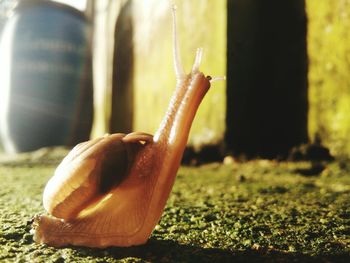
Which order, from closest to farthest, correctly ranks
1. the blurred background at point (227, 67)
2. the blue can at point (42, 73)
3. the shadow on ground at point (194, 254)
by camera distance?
the shadow on ground at point (194, 254) → the blurred background at point (227, 67) → the blue can at point (42, 73)

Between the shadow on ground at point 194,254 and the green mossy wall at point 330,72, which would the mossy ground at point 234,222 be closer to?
the shadow on ground at point 194,254

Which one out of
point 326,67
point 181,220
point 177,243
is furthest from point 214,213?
point 326,67

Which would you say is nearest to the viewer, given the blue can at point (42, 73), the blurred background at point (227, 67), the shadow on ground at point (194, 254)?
the shadow on ground at point (194, 254)

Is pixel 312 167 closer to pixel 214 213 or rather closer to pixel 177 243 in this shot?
pixel 214 213

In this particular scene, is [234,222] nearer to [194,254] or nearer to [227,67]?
[194,254]

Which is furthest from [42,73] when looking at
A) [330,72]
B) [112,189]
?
[112,189]

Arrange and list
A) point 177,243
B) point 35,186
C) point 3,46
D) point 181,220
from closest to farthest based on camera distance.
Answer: point 177,243 < point 181,220 < point 35,186 < point 3,46

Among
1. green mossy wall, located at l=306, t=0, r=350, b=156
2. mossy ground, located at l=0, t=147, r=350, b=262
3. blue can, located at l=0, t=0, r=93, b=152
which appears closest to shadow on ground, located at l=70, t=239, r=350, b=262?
mossy ground, located at l=0, t=147, r=350, b=262

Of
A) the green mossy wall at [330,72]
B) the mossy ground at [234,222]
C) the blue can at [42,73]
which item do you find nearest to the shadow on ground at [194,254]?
the mossy ground at [234,222]
